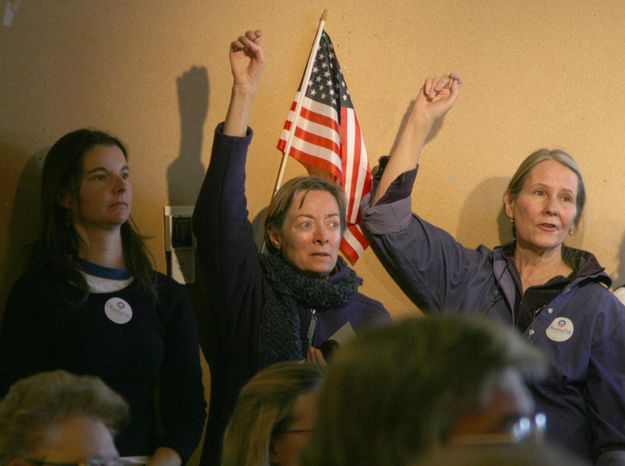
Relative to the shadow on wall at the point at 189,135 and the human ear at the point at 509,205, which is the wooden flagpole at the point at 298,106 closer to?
the shadow on wall at the point at 189,135

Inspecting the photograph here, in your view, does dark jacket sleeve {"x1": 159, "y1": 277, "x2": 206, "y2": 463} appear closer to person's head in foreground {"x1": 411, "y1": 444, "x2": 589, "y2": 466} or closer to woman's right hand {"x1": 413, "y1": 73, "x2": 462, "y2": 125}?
woman's right hand {"x1": 413, "y1": 73, "x2": 462, "y2": 125}

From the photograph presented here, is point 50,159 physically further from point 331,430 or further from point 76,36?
point 331,430

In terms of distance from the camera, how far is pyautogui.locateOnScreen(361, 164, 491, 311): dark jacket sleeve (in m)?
2.81

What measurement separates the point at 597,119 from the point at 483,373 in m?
2.62

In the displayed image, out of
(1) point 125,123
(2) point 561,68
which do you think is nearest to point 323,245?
(1) point 125,123

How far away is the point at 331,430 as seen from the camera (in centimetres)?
93

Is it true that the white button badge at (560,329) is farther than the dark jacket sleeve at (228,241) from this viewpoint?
Yes

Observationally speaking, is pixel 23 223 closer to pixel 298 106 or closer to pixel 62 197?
pixel 62 197

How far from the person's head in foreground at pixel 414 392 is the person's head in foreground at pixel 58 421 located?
57cm

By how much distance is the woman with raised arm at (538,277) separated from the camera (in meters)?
2.59

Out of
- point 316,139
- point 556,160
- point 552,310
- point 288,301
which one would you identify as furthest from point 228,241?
point 556,160

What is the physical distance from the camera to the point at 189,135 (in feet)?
8.96

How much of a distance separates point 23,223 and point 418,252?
116 cm

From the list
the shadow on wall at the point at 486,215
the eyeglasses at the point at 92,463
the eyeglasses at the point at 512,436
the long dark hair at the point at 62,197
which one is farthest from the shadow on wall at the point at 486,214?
the eyeglasses at the point at 512,436
